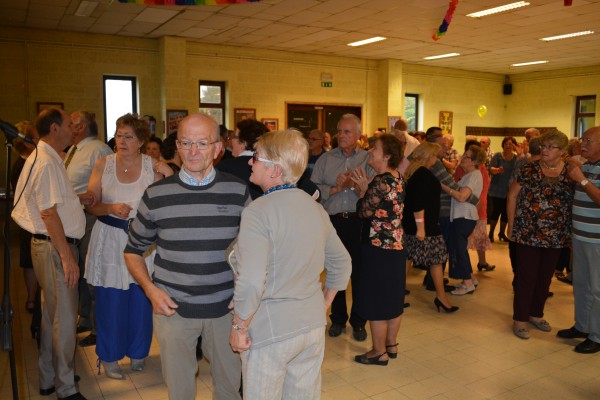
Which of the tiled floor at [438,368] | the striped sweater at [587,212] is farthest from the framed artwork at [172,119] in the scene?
the striped sweater at [587,212]

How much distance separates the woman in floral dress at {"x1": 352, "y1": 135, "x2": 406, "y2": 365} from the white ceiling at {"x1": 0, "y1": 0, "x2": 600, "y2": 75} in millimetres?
4812

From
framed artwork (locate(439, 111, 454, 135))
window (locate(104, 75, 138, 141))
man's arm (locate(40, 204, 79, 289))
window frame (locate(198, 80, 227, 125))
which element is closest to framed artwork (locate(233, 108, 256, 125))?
window frame (locate(198, 80, 227, 125))

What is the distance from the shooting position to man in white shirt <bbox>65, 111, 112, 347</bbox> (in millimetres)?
3654

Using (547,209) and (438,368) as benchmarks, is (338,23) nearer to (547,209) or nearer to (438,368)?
(547,209)

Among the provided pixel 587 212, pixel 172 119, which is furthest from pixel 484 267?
pixel 172 119

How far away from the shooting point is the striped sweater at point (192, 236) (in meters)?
1.94

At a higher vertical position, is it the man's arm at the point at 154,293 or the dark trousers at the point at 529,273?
the man's arm at the point at 154,293

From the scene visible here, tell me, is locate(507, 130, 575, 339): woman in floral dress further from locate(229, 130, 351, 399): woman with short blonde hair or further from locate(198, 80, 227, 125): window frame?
locate(198, 80, 227, 125): window frame

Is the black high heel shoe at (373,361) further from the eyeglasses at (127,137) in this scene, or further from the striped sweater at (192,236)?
the eyeglasses at (127,137)

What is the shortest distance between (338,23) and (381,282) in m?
6.45

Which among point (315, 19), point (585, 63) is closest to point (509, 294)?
point (315, 19)

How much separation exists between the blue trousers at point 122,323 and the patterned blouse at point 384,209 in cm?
161

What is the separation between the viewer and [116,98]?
32.9 ft

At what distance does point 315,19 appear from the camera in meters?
8.30
